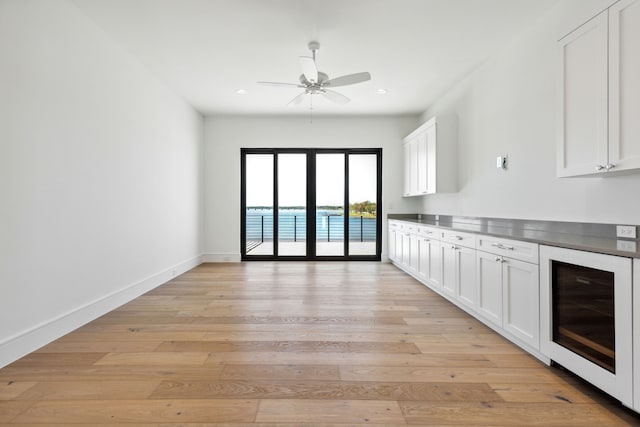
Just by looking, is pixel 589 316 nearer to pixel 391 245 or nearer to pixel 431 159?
pixel 431 159

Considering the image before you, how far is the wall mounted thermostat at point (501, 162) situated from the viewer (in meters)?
3.46

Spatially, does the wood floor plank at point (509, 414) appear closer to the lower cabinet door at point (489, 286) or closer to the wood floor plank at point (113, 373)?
the lower cabinet door at point (489, 286)

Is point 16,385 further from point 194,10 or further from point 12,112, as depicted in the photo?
point 194,10

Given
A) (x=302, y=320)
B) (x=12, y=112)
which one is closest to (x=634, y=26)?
(x=302, y=320)

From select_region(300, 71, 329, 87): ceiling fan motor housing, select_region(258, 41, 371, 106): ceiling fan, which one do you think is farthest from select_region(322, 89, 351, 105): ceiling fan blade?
select_region(300, 71, 329, 87): ceiling fan motor housing

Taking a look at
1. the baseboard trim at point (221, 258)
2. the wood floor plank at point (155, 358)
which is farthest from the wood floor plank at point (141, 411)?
the baseboard trim at point (221, 258)

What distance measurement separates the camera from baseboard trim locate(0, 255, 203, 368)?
86.7 inches

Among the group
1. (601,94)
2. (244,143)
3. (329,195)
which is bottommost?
(329,195)

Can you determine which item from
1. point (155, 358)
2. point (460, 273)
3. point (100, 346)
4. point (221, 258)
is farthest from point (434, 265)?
point (221, 258)

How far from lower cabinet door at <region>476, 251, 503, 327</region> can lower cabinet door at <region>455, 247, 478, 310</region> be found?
0.08 metres

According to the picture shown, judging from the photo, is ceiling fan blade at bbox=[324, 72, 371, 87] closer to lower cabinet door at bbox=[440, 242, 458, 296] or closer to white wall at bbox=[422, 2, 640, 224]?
white wall at bbox=[422, 2, 640, 224]

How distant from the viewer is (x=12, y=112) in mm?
2217

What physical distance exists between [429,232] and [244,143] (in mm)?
3916

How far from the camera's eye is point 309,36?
10.8 ft
